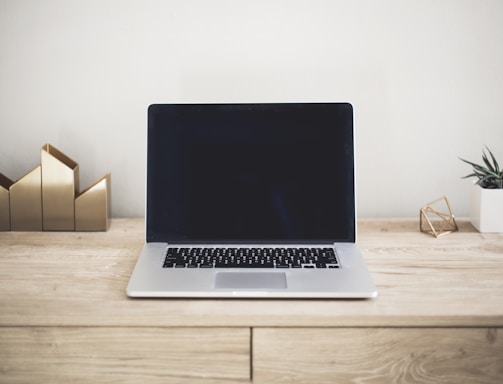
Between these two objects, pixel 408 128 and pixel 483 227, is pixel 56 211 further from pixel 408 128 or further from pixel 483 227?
pixel 483 227

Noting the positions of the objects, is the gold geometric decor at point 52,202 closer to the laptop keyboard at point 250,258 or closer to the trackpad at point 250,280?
the laptop keyboard at point 250,258

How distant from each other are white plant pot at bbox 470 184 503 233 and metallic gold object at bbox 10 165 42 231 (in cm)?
109

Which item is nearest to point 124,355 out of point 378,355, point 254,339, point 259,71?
point 254,339

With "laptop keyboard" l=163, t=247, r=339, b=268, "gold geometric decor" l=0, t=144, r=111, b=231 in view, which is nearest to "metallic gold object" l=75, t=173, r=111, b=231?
"gold geometric decor" l=0, t=144, r=111, b=231

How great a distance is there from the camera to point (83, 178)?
4.83 feet

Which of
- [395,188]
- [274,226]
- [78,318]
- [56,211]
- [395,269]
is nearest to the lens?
[78,318]

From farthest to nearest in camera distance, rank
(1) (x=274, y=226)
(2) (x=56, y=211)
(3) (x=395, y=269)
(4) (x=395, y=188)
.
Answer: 1. (4) (x=395, y=188)
2. (2) (x=56, y=211)
3. (1) (x=274, y=226)
4. (3) (x=395, y=269)

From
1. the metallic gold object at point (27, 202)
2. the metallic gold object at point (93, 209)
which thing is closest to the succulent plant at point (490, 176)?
the metallic gold object at point (93, 209)

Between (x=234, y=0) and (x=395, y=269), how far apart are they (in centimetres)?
78

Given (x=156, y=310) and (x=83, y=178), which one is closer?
(x=156, y=310)

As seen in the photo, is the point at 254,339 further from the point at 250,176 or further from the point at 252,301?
the point at 250,176

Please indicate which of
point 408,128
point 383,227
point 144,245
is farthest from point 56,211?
point 408,128

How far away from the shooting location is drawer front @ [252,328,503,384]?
0.92 metres

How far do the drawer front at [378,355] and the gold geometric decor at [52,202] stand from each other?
2.00 ft
